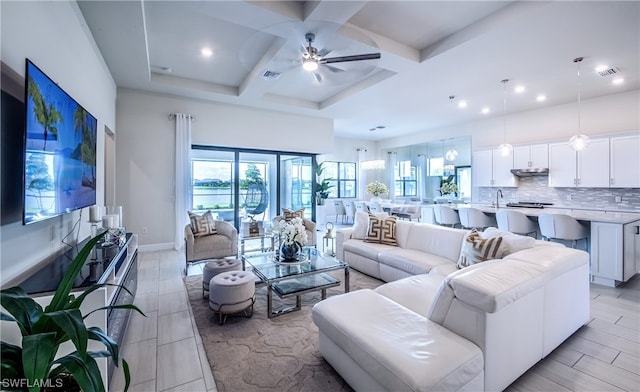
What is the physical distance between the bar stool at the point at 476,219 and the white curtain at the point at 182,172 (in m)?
5.56

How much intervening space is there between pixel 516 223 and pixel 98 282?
5349 mm

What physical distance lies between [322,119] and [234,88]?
2593 mm

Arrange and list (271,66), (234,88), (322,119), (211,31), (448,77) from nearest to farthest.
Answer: (211,31) < (271,66) < (448,77) < (234,88) < (322,119)

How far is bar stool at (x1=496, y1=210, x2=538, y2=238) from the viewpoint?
14.6 feet

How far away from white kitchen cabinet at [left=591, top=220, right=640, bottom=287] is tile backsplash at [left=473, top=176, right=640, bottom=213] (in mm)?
2078

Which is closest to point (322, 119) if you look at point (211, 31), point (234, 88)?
point (234, 88)

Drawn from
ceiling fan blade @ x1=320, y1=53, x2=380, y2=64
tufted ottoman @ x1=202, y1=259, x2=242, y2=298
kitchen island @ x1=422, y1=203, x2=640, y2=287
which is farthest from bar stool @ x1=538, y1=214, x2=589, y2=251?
tufted ottoman @ x1=202, y1=259, x2=242, y2=298

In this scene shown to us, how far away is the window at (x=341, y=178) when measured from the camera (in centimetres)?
1007

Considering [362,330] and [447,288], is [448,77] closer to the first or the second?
[447,288]

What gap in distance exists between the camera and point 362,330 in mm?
1681

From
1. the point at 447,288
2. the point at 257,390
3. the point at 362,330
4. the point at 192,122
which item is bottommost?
the point at 257,390

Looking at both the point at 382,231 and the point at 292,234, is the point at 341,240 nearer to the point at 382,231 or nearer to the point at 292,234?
the point at 382,231

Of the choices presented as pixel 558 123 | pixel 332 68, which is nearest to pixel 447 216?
pixel 558 123

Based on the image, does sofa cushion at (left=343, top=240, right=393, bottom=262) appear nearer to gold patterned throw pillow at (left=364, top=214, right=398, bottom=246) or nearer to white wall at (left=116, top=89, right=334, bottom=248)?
gold patterned throw pillow at (left=364, top=214, right=398, bottom=246)
